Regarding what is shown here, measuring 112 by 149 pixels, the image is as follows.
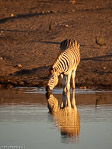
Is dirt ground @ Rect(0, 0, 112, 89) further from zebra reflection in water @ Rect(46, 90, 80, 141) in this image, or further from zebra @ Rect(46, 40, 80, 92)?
zebra reflection in water @ Rect(46, 90, 80, 141)

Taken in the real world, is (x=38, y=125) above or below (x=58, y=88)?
above

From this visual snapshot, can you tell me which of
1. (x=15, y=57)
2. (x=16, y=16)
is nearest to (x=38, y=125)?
(x=15, y=57)

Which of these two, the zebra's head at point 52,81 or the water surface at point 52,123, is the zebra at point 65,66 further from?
the water surface at point 52,123

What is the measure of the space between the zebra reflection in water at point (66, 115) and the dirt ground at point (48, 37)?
4099mm

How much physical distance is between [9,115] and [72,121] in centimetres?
179

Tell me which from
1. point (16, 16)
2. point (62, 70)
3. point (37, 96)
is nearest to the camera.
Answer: point (37, 96)

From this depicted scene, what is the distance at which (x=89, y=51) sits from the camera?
26.8 metres

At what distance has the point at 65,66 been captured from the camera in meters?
19.6

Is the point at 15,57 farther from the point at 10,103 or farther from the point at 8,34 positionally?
the point at 10,103

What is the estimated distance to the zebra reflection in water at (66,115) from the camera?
37.8 feet

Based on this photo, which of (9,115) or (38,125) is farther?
(9,115)

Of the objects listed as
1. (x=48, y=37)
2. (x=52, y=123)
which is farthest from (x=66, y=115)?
(x=48, y=37)

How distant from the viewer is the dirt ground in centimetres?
2239

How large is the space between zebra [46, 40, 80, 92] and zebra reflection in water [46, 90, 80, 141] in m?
0.91
